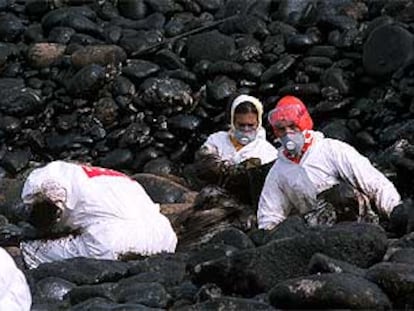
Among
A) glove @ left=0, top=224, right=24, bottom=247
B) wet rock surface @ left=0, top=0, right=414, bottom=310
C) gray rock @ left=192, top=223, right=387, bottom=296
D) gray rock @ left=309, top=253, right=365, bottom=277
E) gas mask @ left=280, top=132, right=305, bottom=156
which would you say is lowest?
wet rock surface @ left=0, top=0, right=414, bottom=310

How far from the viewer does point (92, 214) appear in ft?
31.4

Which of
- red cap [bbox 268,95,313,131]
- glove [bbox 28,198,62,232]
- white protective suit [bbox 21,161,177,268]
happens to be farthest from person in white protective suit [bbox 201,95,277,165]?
glove [bbox 28,198,62,232]

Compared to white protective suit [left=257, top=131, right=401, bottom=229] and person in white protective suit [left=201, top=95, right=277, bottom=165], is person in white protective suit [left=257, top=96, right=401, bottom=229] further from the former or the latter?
person in white protective suit [left=201, top=95, right=277, bottom=165]

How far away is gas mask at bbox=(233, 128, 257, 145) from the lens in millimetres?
12547

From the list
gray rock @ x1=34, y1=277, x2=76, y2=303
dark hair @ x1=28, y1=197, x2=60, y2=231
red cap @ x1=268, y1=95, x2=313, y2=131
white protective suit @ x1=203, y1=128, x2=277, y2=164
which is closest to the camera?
gray rock @ x1=34, y1=277, x2=76, y2=303

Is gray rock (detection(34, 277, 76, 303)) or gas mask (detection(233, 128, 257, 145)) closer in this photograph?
gray rock (detection(34, 277, 76, 303))

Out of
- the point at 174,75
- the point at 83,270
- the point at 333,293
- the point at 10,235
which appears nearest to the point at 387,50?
the point at 174,75

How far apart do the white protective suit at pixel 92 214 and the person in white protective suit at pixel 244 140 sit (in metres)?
2.74

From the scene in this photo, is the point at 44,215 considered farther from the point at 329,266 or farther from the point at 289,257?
the point at 329,266

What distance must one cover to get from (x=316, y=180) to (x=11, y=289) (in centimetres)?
480

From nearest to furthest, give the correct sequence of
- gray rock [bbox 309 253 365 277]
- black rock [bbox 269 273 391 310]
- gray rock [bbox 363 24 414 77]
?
black rock [bbox 269 273 391 310], gray rock [bbox 309 253 365 277], gray rock [bbox 363 24 414 77]

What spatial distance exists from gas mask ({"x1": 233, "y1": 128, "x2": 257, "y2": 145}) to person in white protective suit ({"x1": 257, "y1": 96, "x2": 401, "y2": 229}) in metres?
1.96

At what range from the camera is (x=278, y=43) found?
63.4 feet

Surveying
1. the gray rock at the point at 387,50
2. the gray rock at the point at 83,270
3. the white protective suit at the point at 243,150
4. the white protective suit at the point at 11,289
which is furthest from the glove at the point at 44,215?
the gray rock at the point at 387,50
